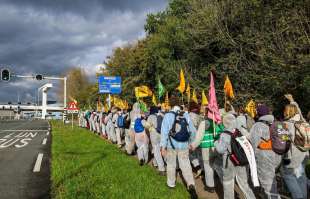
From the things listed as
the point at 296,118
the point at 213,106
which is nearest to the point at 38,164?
the point at 213,106

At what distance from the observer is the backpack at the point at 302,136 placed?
609 cm

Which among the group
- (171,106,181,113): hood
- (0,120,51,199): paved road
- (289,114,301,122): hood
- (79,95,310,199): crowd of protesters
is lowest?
(0,120,51,199): paved road

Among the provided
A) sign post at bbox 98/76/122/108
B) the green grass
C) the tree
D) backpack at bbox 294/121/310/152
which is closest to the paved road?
the green grass

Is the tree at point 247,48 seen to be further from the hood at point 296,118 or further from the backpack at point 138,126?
the hood at point 296,118

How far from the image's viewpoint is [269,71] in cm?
1603

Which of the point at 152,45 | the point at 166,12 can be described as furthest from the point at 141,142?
the point at 166,12

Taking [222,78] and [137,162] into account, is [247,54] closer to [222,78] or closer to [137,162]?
[222,78]

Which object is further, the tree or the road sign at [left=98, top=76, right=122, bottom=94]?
the road sign at [left=98, top=76, right=122, bottom=94]

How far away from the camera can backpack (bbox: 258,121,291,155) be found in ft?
19.3

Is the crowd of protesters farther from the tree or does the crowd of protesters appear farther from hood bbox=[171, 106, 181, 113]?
the tree

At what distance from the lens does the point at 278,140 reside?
5.88 metres

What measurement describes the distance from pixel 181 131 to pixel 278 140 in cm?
199

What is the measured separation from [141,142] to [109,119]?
7762 millimetres

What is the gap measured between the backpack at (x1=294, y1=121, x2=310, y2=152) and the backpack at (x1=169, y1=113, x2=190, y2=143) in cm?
206
